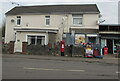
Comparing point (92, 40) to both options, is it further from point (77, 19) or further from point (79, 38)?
point (77, 19)

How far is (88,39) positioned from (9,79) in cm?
2419

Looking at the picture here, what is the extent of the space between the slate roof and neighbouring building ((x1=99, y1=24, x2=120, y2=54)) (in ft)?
11.6

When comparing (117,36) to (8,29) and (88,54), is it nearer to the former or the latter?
(88,54)

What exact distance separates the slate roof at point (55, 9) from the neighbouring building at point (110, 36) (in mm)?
3532

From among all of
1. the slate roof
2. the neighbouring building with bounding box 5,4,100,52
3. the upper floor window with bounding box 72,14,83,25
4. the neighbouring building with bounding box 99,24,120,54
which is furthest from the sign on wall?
the neighbouring building with bounding box 99,24,120,54

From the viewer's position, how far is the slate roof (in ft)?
110

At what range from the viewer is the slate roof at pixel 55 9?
33.6m

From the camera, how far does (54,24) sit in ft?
112

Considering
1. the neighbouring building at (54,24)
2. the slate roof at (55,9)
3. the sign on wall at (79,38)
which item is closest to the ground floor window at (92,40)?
the neighbouring building at (54,24)

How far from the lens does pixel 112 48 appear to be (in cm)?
3484

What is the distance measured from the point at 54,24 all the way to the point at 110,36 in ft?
28.2

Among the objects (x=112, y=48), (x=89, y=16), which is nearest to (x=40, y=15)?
(x=89, y=16)

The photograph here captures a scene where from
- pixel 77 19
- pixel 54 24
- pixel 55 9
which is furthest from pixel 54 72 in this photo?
pixel 55 9

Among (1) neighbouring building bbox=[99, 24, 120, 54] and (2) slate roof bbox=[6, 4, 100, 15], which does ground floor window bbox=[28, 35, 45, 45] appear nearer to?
(2) slate roof bbox=[6, 4, 100, 15]
